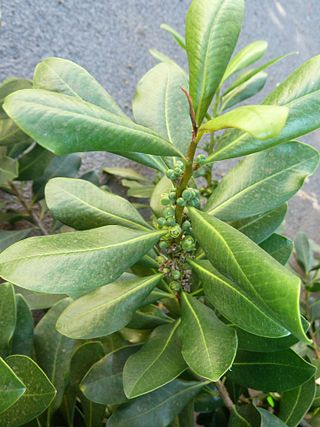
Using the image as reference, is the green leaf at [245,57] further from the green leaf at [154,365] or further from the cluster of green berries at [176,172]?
the green leaf at [154,365]

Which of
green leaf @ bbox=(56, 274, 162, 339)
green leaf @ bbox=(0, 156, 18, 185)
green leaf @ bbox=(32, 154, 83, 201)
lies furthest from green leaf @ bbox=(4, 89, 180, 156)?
green leaf @ bbox=(32, 154, 83, 201)

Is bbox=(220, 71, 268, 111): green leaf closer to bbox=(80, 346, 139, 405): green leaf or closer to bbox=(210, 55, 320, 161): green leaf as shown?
bbox=(210, 55, 320, 161): green leaf

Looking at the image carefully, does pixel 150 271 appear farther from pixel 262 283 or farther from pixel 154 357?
pixel 262 283

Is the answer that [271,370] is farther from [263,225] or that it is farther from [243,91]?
[243,91]

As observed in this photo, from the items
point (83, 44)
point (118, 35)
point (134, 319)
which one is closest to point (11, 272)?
point (134, 319)

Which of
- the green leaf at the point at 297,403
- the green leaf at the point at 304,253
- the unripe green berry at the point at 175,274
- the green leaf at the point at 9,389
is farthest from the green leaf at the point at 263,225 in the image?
the green leaf at the point at 304,253

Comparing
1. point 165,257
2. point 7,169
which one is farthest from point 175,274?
point 7,169
